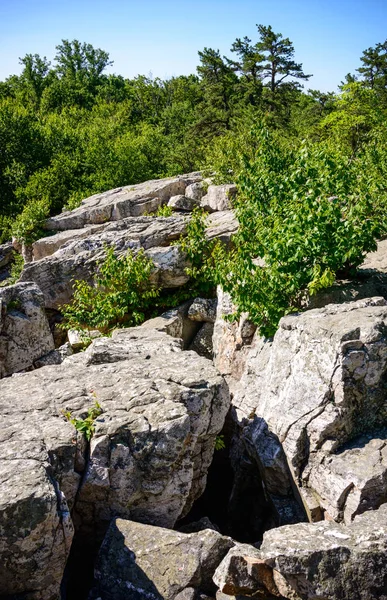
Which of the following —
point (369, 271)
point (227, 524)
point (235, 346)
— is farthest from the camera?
point (235, 346)

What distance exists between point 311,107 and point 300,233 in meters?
42.9

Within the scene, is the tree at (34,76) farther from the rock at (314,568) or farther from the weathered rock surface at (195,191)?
the rock at (314,568)

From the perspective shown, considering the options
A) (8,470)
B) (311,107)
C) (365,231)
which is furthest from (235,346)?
(311,107)

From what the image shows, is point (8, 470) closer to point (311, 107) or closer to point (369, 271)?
point (369, 271)

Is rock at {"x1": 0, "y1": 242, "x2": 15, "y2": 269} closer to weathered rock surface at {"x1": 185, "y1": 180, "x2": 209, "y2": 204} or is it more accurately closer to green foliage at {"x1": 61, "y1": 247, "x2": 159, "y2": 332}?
weathered rock surface at {"x1": 185, "y1": 180, "x2": 209, "y2": 204}

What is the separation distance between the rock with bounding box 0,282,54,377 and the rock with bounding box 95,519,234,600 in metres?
6.78

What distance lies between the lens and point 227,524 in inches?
353

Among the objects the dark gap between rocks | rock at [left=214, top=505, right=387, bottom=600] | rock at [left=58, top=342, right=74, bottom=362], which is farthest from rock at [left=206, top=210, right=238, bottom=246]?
rock at [left=214, top=505, right=387, bottom=600]

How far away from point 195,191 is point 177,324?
36.4 ft

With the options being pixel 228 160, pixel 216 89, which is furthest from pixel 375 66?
pixel 228 160

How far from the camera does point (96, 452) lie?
Answer: 6.68 metres

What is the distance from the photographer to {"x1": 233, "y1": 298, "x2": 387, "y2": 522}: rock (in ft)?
22.7

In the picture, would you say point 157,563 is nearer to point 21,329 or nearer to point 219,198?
point 21,329

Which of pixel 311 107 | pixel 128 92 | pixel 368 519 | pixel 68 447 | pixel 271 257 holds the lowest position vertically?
pixel 368 519
